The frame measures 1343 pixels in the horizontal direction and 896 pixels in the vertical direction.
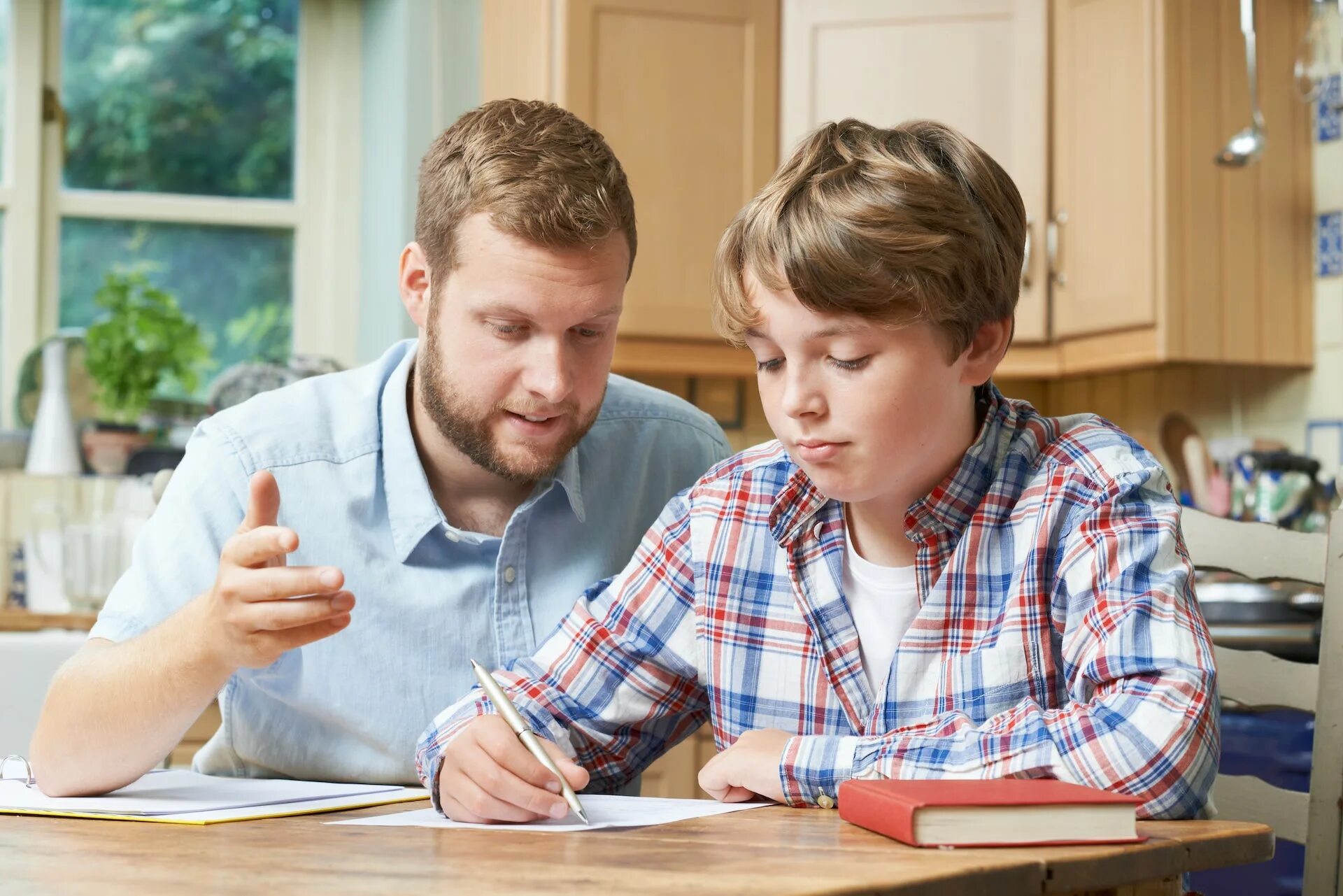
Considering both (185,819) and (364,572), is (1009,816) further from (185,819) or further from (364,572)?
(364,572)

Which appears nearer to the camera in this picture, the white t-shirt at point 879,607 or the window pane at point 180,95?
the white t-shirt at point 879,607

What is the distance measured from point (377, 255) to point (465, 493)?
198 cm

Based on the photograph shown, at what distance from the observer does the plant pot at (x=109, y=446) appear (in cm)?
305

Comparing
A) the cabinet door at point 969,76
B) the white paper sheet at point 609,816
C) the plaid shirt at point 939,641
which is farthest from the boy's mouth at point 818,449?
the cabinet door at point 969,76

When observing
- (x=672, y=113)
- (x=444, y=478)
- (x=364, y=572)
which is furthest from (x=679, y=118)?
(x=364, y=572)

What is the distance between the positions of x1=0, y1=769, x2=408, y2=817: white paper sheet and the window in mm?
2068

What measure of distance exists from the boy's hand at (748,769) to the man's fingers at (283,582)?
12.2 inches

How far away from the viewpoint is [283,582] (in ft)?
3.12

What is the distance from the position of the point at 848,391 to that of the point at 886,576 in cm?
19

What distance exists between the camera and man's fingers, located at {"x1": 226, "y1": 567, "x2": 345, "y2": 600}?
0.94 metres

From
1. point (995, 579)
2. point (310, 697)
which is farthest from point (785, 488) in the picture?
point (310, 697)

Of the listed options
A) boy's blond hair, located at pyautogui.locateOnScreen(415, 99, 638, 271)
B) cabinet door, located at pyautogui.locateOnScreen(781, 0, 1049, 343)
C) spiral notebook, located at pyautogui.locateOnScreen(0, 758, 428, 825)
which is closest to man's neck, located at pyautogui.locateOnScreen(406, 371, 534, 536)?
boy's blond hair, located at pyautogui.locateOnScreen(415, 99, 638, 271)

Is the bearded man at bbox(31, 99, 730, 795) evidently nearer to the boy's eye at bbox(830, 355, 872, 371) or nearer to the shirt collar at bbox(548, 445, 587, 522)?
the shirt collar at bbox(548, 445, 587, 522)

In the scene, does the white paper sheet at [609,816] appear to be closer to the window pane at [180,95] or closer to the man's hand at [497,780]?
the man's hand at [497,780]
